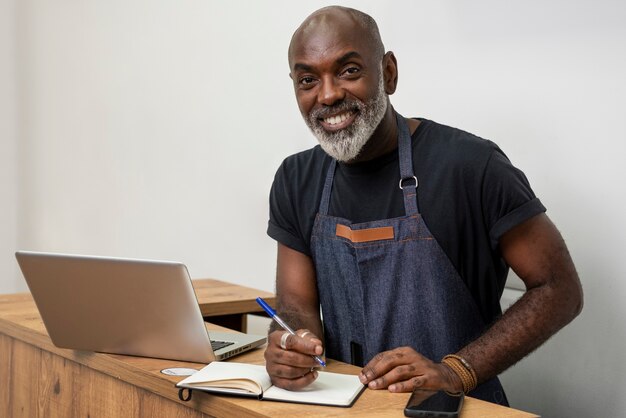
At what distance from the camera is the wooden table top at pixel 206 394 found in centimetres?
156

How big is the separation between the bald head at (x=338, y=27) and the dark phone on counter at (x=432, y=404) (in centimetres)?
94

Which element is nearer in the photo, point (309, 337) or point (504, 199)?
point (309, 337)

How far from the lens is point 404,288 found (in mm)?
2152

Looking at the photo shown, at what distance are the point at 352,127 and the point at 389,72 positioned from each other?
0.79ft

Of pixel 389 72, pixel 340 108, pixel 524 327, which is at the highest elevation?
pixel 389 72

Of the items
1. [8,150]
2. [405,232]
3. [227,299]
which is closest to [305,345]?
[405,232]

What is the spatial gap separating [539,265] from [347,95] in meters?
0.62

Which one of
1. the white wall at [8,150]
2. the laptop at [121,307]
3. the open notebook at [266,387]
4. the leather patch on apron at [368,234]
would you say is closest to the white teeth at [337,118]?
the leather patch on apron at [368,234]

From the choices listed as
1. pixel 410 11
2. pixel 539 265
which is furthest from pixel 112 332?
pixel 410 11

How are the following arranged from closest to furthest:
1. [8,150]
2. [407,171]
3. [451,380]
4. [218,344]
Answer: [451,380], [218,344], [407,171], [8,150]

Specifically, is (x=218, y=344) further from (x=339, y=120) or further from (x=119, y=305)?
(x=339, y=120)

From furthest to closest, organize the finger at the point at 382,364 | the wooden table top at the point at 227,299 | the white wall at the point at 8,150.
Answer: the white wall at the point at 8,150 → the wooden table top at the point at 227,299 → the finger at the point at 382,364

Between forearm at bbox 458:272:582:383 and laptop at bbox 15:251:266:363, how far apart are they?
58 centimetres

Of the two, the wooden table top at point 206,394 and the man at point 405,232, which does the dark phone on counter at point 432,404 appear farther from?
the man at point 405,232
